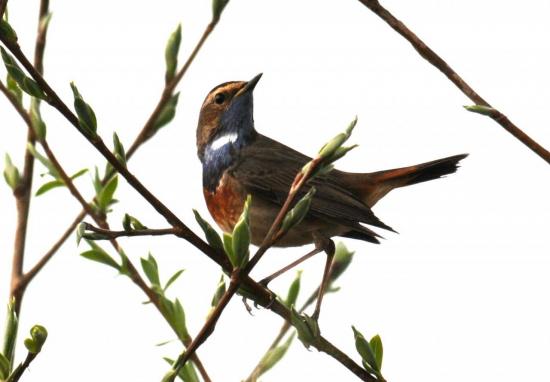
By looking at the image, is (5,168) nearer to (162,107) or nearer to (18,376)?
(162,107)

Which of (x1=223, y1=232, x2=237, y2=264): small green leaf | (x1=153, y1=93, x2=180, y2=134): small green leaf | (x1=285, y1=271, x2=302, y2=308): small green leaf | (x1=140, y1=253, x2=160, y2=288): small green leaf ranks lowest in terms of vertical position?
(x1=140, y1=253, x2=160, y2=288): small green leaf

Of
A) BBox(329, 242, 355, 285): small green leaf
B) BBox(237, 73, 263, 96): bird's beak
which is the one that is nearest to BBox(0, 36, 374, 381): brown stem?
BBox(329, 242, 355, 285): small green leaf

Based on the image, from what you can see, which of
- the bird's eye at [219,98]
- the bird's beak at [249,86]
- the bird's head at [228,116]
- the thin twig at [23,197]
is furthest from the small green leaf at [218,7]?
the bird's eye at [219,98]

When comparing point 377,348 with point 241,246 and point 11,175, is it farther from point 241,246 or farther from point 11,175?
point 11,175

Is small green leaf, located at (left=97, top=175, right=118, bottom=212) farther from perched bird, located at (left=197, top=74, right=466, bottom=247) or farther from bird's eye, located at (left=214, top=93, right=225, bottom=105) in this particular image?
bird's eye, located at (left=214, top=93, right=225, bottom=105)

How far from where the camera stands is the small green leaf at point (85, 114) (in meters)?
2.46

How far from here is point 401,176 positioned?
6.54m

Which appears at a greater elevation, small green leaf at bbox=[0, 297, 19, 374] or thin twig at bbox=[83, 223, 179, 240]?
thin twig at bbox=[83, 223, 179, 240]

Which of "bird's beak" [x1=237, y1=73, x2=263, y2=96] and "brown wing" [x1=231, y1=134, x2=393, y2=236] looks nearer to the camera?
"brown wing" [x1=231, y1=134, x2=393, y2=236]

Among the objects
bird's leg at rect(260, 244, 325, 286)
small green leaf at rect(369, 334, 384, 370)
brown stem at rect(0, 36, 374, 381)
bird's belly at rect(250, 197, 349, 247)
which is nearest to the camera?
brown stem at rect(0, 36, 374, 381)

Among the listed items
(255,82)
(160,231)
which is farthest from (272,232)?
(255,82)

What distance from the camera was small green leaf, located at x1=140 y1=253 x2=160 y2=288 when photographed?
3.40m

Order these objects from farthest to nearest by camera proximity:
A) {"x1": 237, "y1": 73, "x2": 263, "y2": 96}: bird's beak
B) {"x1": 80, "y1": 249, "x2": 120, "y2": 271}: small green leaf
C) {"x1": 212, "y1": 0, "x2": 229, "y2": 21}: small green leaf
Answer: {"x1": 237, "y1": 73, "x2": 263, "y2": 96}: bird's beak → {"x1": 80, "y1": 249, "x2": 120, "y2": 271}: small green leaf → {"x1": 212, "y1": 0, "x2": 229, "y2": 21}: small green leaf

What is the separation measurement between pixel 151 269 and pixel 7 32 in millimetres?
1228
